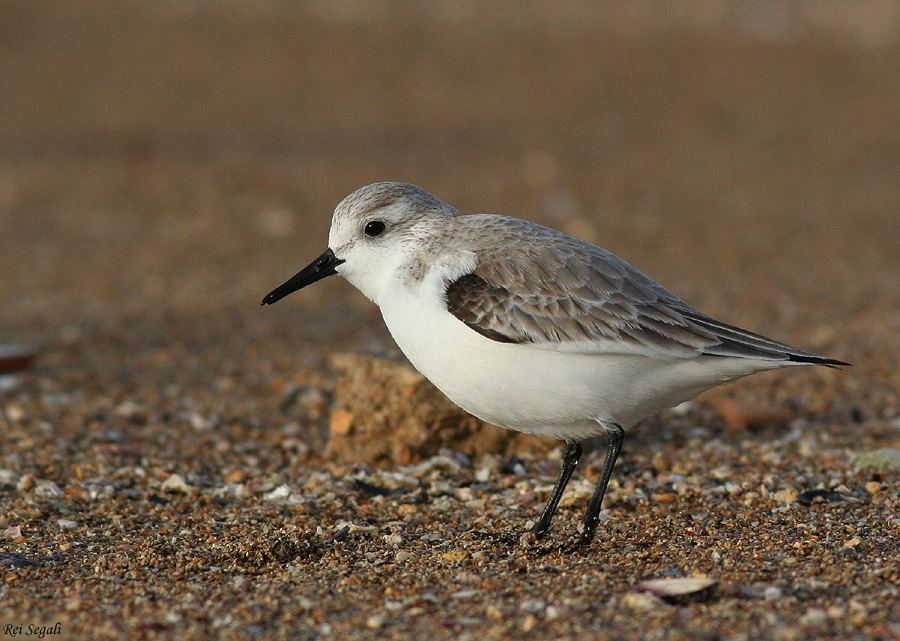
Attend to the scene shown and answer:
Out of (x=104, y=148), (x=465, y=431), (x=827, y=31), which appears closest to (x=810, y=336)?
(x=465, y=431)

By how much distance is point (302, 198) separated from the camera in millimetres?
13070

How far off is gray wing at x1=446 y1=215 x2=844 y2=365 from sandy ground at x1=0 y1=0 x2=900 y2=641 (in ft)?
2.77

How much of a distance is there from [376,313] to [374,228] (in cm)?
458

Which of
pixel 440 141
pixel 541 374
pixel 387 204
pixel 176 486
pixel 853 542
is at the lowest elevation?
pixel 176 486

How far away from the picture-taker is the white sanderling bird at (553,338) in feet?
13.4

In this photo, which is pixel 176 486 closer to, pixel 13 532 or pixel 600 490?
pixel 13 532

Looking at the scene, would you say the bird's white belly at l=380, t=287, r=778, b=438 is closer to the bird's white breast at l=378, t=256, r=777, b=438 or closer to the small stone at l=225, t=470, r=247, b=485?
the bird's white breast at l=378, t=256, r=777, b=438

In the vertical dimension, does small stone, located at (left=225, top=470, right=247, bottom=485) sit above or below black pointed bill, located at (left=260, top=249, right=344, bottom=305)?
below

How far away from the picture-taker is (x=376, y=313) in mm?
9195

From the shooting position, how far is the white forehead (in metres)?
4.63

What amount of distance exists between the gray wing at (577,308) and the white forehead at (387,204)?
1.16 feet

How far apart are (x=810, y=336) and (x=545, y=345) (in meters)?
4.67

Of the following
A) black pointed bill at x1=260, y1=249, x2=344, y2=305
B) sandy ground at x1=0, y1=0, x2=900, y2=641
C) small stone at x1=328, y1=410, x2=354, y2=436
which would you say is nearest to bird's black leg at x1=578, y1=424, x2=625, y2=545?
sandy ground at x1=0, y1=0, x2=900, y2=641

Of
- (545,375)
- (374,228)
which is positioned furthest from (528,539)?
(374,228)
